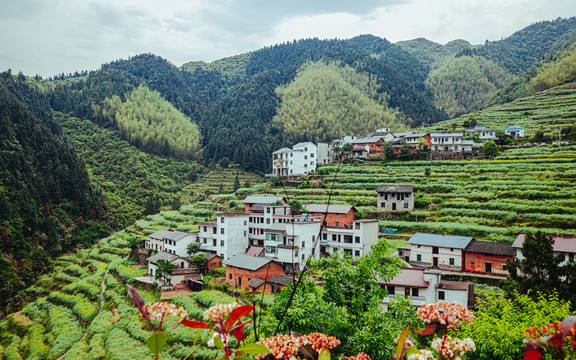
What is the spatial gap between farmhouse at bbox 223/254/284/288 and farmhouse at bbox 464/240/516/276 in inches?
587

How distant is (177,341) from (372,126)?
81.9 meters

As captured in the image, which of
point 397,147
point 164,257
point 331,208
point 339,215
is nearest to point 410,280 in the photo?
point 339,215

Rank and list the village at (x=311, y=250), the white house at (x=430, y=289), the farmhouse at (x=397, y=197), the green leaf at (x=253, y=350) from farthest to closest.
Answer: the farmhouse at (x=397, y=197)
the village at (x=311, y=250)
the white house at (x=430, y=289)
the green leaf at (x=253, y=350)

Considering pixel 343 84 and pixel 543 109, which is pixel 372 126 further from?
pixel 543 109

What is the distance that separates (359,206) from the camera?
41.1 metres

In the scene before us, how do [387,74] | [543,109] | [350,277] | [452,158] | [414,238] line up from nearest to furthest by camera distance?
[350,277] → [414,238] → [452,158] → [543,109] → [387,74]

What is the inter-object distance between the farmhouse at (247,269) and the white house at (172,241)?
24.8ft

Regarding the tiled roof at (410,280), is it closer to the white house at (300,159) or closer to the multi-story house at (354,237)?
the multi-story house at (354,237)

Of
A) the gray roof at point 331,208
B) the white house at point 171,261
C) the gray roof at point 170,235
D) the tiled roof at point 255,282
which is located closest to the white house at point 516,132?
→ the gray roof at point 331,208

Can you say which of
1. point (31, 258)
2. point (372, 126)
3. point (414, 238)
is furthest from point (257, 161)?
point (414, 238)

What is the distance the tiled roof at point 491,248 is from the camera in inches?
1027

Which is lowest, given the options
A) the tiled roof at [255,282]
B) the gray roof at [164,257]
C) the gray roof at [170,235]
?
the tiled roof at [255,282]

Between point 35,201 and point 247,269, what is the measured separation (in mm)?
34033

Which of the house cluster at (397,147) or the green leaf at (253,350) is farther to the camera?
the house cluster at (397,147)
